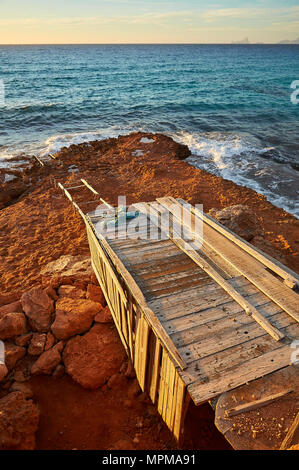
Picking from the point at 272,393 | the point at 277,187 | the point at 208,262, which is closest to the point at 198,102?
the point at 277,187

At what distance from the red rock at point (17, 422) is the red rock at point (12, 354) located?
81 centimetres

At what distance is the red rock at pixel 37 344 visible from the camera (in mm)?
5742

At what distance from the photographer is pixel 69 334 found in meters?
6.04

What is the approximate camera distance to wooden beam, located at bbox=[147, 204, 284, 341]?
4.31 meters

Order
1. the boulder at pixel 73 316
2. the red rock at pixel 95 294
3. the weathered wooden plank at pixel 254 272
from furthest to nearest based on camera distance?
the red rock at pixel 95 294
the boulder at pixel 73 316
the weathered wooden plank at pixel 254 272

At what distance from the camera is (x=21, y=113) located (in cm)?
2830

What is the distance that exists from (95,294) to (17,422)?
10.2 feet

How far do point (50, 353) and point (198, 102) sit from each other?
118 feet

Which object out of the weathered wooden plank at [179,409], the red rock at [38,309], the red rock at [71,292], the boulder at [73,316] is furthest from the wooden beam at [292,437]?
the red rock at [71,292]

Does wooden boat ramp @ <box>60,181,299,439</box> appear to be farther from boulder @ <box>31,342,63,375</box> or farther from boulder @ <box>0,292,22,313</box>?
boulder @ <box>0,292,22,313</box>

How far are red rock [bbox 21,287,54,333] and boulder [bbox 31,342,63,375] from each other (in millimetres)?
623

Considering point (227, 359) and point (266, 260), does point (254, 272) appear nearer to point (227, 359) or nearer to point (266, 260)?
point (266, 260)

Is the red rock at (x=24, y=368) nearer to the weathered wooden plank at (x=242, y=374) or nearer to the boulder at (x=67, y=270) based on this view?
the boulder at (x=67, y=270)

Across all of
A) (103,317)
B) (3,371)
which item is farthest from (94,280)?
(3,371)
